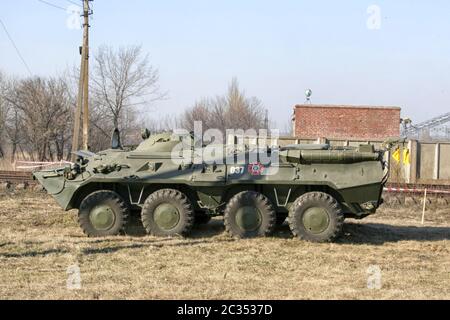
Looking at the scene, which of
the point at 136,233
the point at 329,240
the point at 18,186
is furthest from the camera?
the point at 18,186

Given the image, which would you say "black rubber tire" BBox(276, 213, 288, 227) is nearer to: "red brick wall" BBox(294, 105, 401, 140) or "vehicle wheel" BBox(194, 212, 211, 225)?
"vehicle wheel" BBox(194, 212, 211, 225)

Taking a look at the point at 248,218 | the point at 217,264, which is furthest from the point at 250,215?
the point at 217,264

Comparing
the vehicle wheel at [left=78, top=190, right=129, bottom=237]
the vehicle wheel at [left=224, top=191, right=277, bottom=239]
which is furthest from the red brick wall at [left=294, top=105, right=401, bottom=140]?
the vehicle wheel at [left=78, top=190, right=129, bottom=237]

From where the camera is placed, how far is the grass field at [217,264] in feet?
25.7

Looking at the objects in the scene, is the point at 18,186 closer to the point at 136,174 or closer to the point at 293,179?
the point at 136,174

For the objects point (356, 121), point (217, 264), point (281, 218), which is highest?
point (356, 121)

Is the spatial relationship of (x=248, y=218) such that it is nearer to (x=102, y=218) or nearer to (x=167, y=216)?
→ (x=167, y=216)

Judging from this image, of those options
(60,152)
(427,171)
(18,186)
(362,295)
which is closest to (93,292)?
(362,295)

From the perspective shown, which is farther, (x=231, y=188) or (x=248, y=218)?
(x=231, y=188)

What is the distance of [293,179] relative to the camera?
1173cm

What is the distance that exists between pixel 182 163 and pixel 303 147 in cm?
234

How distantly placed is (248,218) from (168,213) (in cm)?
151

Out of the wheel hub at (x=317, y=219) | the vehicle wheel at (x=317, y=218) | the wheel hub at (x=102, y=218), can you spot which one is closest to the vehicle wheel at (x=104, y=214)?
the wheel hub at (x=102, y=218)

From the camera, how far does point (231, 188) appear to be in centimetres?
1221
